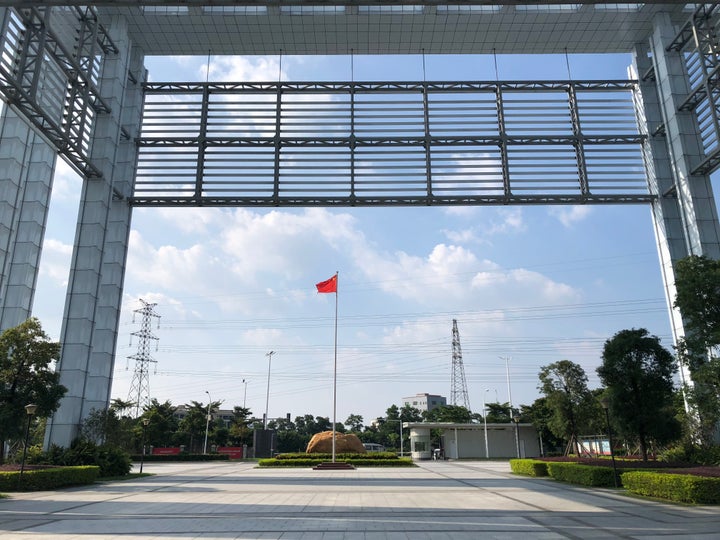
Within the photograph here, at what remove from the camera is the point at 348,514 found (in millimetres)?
13742

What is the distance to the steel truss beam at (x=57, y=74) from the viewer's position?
70.4 feet

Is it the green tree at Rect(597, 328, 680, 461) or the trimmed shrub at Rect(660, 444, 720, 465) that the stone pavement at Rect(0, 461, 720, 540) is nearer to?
the green tree at Rect(597, 328, 680, 461)

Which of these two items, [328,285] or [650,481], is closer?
[650,481]

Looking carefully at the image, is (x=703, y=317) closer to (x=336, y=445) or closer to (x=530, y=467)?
(x=530, y=467)

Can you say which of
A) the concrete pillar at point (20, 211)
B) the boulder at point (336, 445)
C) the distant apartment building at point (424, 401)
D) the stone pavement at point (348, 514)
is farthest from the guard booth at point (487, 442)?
the distant apartment building at point (424, 401)

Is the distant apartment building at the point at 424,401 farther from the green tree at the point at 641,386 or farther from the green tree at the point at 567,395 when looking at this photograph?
the green tree at the point at 641,386

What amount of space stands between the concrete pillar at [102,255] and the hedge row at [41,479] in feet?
11.3

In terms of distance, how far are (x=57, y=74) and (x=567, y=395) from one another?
32.9 m

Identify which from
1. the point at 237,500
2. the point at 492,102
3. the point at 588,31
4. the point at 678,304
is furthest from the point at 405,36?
the point at 237,500

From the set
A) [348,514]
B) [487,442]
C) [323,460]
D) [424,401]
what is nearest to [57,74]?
[348,514]

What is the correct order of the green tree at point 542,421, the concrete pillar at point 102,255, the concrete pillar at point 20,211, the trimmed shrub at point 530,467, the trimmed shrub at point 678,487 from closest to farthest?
1. the trimmed shrub at point 678,487
2. the concrete pillar at point 102,255
3. the trimmed shrub at point 530,467
4. the concrete pillar at point 20,211
5. the green tree at point 542,421

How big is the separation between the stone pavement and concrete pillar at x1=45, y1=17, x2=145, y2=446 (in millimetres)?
6100

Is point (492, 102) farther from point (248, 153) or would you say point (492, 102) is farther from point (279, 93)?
point (248, 153)

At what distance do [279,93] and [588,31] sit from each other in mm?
18739
